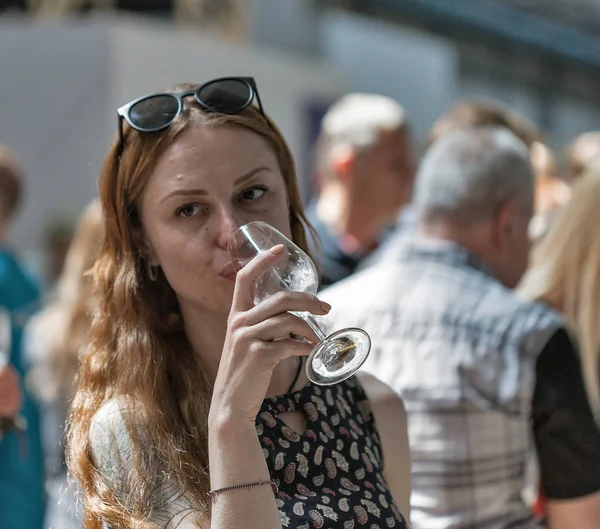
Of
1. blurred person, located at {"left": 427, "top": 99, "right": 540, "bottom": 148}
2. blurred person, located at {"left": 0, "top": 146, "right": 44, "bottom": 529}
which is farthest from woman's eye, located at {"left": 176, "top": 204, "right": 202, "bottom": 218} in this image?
blurred person, located at {"left": 427, "top": 99, "right": 540, "bottom": 148}

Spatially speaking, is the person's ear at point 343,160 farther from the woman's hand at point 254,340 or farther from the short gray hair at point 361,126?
the woman's hand at point 254,340

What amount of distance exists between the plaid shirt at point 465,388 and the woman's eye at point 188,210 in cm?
103

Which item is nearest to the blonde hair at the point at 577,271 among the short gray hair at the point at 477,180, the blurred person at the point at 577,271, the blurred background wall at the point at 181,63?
the blurred person at the point at 577,271

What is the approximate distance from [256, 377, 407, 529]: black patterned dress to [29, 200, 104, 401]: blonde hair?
2.63m

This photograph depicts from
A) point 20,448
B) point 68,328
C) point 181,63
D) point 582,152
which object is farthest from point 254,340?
point 181,63

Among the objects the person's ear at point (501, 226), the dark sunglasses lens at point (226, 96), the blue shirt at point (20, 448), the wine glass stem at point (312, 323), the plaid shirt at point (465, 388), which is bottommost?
the blue shirt at point (20, 448)

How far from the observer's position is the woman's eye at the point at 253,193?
5.62 ft

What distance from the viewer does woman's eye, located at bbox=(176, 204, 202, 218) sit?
1691 millimetres

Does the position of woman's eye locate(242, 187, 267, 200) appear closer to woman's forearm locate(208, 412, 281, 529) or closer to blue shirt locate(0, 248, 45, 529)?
woman's forearm locate(208, 412, 281, 529)

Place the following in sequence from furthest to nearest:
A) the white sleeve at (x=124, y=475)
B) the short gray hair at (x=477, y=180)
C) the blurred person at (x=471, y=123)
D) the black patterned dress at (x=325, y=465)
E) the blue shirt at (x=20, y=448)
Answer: the blurred person at (x=471, y=123) → the blue shirt at (x=20, y=448) → the short gray hair at (x=477, y=180) → the black patterned dress at (x=325, y=465) → the white sleeve at (x=124, y=475)

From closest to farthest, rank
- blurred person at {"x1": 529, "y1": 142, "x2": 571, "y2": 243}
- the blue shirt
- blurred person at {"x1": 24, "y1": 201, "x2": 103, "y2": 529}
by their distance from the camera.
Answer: the blue shirt → blurred person at {"x1": 24, "y1": 201, "x2": 103, "y2": 529} → blurred person at {"x1": 529, "y1": 142, "x2": 571, "y2": 243}

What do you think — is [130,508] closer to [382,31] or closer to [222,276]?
[222,276]

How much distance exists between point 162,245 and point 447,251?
3.88ft

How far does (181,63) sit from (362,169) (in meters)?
5.84
